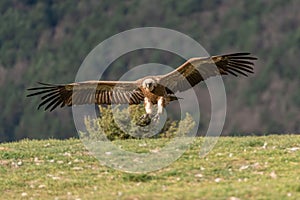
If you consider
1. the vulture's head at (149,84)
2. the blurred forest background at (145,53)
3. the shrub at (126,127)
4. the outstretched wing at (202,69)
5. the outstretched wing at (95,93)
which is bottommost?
the shrub at (126,127)

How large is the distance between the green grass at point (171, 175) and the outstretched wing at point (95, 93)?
3.44 feet

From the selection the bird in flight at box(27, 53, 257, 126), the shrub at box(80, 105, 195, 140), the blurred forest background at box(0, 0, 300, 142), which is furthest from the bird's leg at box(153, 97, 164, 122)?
the blurred forest background at box(0, 0, 300, 142)

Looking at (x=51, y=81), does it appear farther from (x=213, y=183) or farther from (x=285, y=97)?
(x=213, y=183)

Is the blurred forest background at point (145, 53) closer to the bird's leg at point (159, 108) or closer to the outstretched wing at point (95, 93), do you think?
the outstretched wing at point (95, 93)

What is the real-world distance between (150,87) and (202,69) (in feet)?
2.97

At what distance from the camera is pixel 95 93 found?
1670cm

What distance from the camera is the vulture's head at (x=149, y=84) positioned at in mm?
16087

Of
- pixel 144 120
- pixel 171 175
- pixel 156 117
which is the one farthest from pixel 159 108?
pixel 171 175

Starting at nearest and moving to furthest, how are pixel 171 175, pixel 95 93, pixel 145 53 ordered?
pixel 171 175
pixel 95 93
pixel 145 53

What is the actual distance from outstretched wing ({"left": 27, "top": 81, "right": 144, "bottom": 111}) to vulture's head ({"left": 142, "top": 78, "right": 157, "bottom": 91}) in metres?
0.37

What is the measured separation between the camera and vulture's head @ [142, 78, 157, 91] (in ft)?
52.8

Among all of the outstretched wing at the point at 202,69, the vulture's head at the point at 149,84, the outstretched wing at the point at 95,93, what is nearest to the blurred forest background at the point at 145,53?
the outstretched wing at the point at 95,93

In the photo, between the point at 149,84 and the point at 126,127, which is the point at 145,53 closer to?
the point at 126,127

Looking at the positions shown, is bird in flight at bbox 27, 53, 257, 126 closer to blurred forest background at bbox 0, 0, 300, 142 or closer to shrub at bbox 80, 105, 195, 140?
shrub at bbox 80, 105, 195, 140
